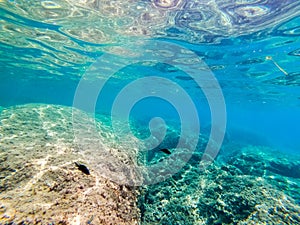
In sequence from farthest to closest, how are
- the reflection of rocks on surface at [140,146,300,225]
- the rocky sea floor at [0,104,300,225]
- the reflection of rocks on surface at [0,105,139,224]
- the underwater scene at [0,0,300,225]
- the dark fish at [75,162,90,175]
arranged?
the reflection of rocks on surface at [140,146,300,225], the dark fish at [75,162,90,175], the underwater scene at [0,0,300,225], the rocky sea floor at [0,104,300,225], the reflection of rocks on surface at [0,105,139,224]

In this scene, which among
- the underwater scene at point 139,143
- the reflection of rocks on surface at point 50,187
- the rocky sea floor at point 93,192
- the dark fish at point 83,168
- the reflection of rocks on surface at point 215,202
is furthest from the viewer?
the reflection of rocks on surface at point 215,202

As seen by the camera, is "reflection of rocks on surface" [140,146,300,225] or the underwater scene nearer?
the underwater scene

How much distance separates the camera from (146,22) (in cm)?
1066

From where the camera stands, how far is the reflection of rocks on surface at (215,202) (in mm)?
4320

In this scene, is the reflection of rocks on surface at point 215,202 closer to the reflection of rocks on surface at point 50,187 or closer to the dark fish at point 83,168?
the reflection of rocks on surface at point 50,187

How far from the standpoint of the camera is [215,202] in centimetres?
484

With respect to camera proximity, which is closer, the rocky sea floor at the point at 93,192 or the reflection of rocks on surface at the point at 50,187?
the reflection of rocks on surface at the point at 50,187

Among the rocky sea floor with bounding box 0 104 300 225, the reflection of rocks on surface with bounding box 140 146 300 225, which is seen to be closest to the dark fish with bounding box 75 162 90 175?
the rocky sea floor with bounding box 0 104 300 225

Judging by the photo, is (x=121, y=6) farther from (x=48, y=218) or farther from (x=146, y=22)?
(x=48, y=218)

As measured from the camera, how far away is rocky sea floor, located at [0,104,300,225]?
9.59 ft

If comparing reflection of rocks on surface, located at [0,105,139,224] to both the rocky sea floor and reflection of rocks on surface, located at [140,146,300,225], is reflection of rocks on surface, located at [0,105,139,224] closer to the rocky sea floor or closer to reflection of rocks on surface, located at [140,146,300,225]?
the rocky sea floor

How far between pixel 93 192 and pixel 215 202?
3392 millimetres

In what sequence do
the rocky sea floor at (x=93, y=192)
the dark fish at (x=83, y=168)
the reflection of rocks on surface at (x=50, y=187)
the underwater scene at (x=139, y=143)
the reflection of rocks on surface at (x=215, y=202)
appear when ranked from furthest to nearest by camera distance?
the reflection of rocks on surface at (x=215, y=202)
the dark fish at (x=83, y=168)
the underwater scene at (x=139, y=143)
the rocky sea floor at (x=93, y=192)
the reflection of rocks on surface at (x=50, y=187)

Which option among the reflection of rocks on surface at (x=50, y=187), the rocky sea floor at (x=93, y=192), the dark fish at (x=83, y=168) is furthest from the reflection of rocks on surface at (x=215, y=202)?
the dark fish at (x=83, y=168)
